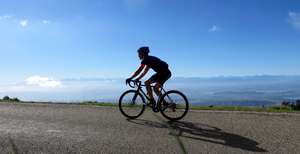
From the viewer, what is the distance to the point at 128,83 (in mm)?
9273

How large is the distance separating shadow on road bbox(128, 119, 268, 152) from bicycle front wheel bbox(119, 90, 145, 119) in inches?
23.5

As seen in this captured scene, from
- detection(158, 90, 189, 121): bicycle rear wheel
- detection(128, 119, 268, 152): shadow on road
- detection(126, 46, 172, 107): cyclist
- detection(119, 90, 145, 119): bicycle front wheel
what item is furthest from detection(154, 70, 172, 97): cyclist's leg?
detection(128, 119, 268, 152): shadow on road

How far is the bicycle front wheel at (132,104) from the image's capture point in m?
9.59

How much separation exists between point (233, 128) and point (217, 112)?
8.32ft

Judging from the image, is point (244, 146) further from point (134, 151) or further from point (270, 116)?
point (270, 116)

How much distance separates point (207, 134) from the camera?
7285mm

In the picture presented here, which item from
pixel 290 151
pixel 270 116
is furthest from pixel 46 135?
pixel 270 116

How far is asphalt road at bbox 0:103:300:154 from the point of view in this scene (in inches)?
240

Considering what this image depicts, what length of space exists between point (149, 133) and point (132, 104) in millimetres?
2623

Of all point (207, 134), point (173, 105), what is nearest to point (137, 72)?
point (173, 105)

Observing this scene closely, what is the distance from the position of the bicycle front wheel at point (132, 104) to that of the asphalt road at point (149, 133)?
0.23 metres

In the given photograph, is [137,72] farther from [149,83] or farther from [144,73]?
[149,83]

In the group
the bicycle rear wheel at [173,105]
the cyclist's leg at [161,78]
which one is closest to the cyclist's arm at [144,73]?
the cyclist's leg at [161,78]

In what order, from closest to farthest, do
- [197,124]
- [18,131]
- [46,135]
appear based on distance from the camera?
[46,135], [18,131], [197,124]
